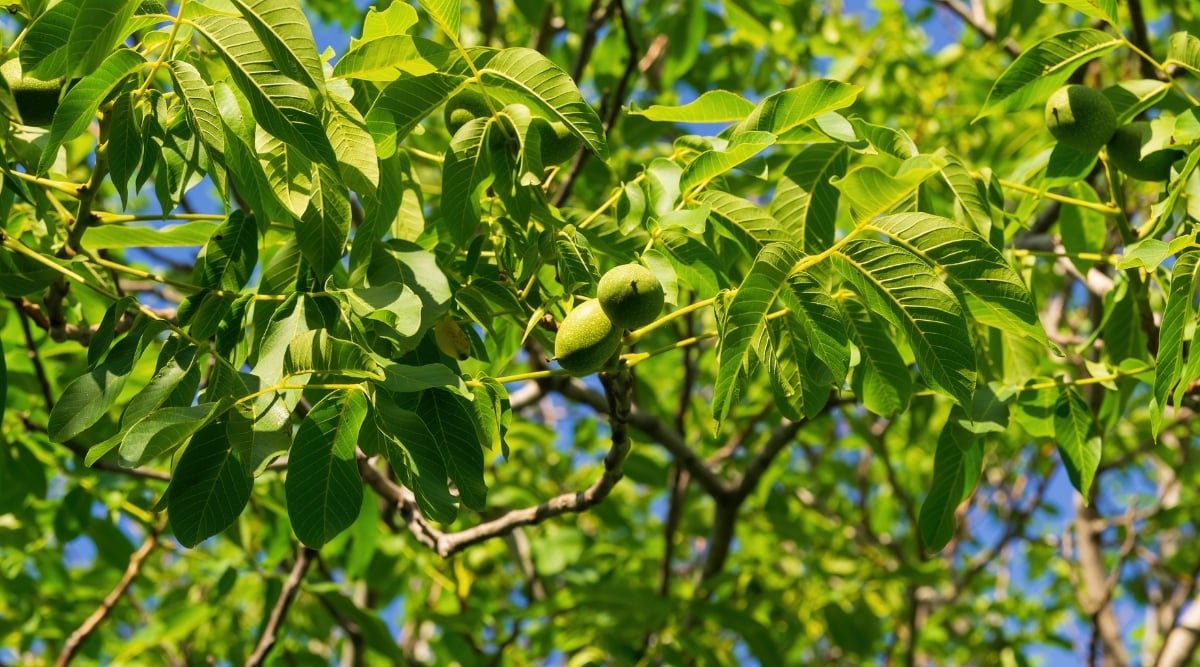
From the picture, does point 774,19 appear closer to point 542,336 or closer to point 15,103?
point 542,336

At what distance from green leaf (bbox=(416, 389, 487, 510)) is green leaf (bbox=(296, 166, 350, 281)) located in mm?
259

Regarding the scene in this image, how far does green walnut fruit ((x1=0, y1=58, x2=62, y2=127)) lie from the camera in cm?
172

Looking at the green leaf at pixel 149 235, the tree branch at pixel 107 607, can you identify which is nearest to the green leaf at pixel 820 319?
the green leaf at pixel 149 235

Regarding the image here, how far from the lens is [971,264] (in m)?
1.60

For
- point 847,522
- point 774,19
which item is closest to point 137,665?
point 847,522

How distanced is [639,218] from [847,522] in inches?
160

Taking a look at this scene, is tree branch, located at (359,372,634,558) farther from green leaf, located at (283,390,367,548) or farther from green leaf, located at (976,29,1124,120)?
green leaf, located at (976,29,1124,120)

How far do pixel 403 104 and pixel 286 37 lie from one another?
33cm

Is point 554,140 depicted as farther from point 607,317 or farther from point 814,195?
point 814,195

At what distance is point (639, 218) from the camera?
6.04 feet

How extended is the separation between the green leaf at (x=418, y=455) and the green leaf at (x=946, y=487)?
950 mm

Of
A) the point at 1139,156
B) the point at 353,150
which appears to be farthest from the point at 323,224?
the point at 1139,156

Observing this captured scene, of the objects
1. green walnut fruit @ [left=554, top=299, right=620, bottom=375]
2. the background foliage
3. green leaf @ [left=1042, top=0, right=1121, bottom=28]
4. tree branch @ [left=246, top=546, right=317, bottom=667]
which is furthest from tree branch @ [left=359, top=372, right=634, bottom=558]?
Result: green leaf @ [left=1042, top=0, right=1121, bottom=28]

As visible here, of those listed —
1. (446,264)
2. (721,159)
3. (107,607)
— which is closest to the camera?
(721,159)
